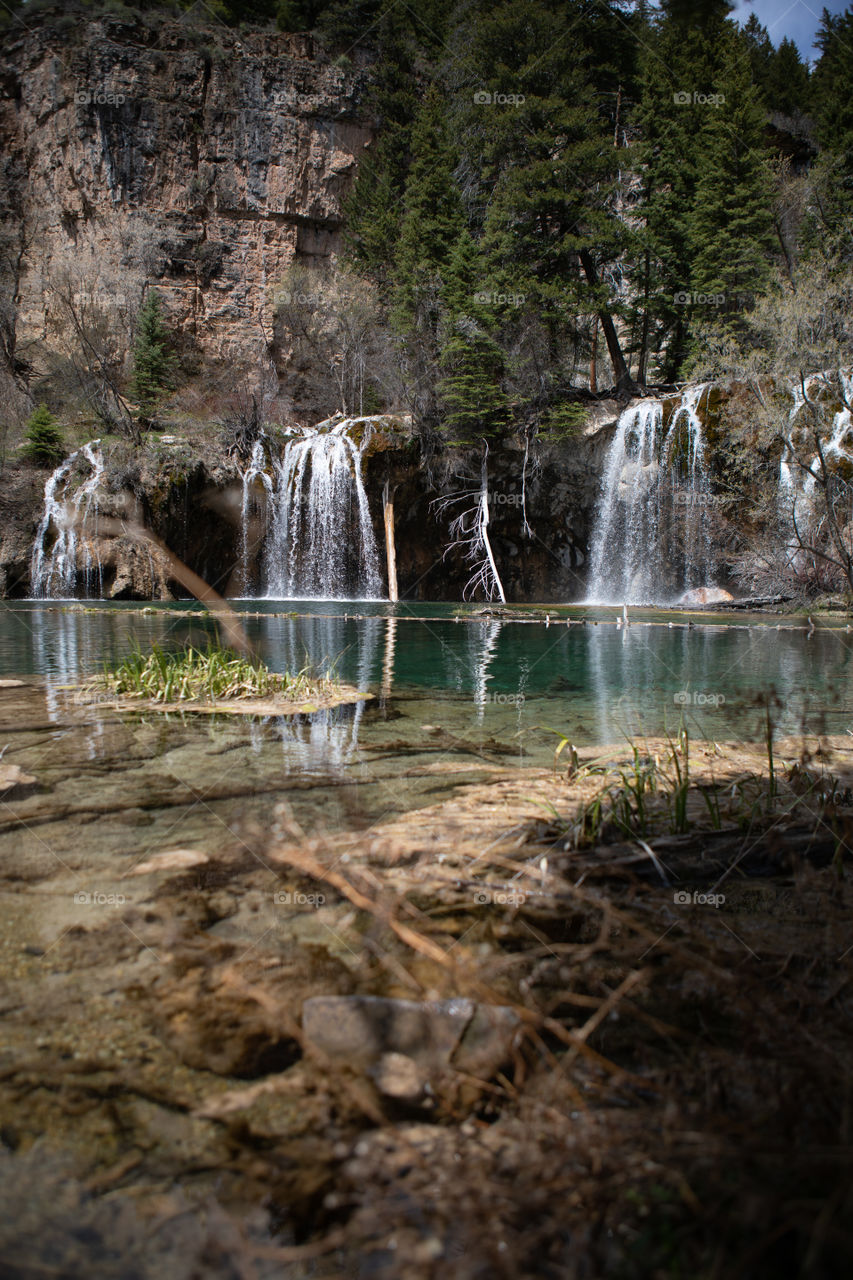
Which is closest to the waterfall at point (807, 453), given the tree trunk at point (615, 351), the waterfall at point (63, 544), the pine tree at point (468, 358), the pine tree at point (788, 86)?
the tree trunk at point (615, 351)

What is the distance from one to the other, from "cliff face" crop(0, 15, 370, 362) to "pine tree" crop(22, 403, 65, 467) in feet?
42.7

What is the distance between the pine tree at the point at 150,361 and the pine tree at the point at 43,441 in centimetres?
429

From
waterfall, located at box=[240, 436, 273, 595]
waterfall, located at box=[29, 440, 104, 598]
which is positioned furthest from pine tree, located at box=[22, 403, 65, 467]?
waterfall, located at box=[240, 436, 273, 595]

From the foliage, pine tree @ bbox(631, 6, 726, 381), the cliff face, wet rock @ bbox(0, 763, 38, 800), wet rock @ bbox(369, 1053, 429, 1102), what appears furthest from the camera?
the cliff face

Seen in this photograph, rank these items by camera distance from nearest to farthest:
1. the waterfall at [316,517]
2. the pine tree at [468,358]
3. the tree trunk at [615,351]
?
the pine tree at [468,358]
the waterfall at [316,517]
the tree trunk at [615,351]

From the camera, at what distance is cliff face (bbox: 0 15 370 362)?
1436 inches

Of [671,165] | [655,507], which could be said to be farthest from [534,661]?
[671,165]

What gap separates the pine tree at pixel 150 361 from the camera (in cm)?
2981

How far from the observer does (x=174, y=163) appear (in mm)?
37281

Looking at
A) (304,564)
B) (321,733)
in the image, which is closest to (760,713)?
(321,733)

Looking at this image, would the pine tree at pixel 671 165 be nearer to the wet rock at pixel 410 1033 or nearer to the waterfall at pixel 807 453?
the waterfall at pixel 807 453

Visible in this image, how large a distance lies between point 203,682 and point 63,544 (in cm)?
2051

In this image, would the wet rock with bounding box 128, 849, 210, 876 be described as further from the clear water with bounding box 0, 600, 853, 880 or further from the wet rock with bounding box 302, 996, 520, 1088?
the wet rock with bounding box 302, 996, 520, 1088

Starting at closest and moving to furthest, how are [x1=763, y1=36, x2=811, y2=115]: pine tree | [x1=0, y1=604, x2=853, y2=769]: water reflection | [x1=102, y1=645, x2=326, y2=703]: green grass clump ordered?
[x1=0, y1=604, x2=853, y2=769]: water reflection → [x1=102, y1=645, x2=326, y2=703]: green grass clump → [x1=763, y1=36, x2=811, y2=115]: pine tree
